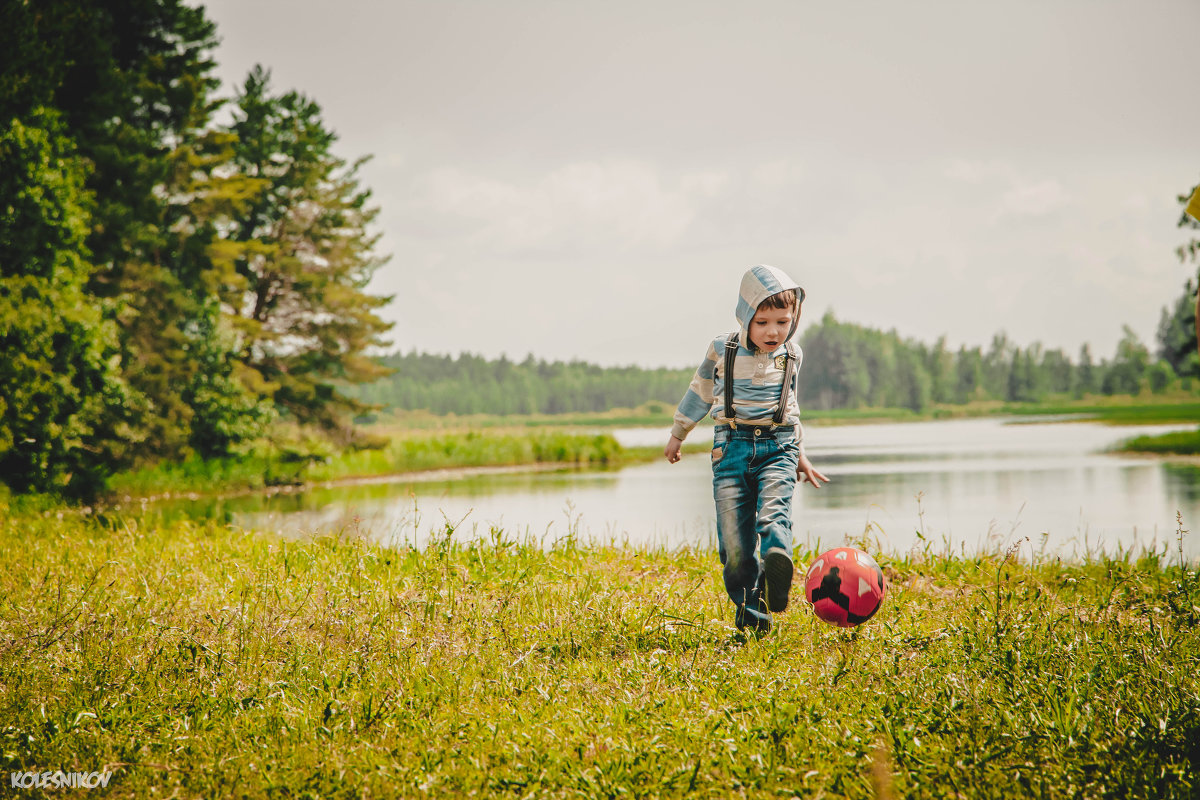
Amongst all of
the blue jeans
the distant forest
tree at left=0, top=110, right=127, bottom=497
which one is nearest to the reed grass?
tree at left=0, top=110, right=127, bottom=497

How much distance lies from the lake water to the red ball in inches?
96.4

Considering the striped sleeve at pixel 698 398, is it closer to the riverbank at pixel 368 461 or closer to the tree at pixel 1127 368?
the riverbank at pixel 368 461

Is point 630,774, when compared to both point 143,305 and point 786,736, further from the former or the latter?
point 143,305

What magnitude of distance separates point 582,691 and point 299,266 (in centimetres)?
3100

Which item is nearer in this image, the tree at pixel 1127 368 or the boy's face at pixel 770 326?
the boy's face at pixel 770 326

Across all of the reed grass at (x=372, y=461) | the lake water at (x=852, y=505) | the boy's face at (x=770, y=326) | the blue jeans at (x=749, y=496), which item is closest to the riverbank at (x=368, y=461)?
the reed grass at (x=372, y=461)

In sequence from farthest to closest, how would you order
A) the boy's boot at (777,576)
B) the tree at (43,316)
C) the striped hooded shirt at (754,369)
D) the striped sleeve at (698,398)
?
the tree at (43,316) < the striped sleeve at (698,398) < the striped hooded shirt at (754,369) < the boy's boot at (777,576)

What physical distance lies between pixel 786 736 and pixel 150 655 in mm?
3673

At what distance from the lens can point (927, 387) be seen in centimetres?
11731

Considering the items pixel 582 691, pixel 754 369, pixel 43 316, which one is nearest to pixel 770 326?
pixel 754 369

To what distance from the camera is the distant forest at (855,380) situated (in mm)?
113688

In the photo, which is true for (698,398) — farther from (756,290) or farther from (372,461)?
(372,461)

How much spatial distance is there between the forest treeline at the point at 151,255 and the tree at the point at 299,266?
3.2 inches

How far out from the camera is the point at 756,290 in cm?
502
